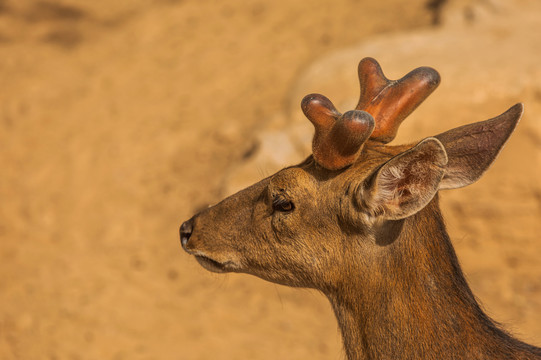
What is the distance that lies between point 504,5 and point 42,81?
8.14 meters

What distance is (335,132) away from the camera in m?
3.21

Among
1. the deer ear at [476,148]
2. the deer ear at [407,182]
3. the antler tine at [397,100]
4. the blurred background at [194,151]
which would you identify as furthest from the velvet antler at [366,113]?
the blurred background at [194,151]

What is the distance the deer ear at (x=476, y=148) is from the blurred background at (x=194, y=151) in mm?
4135

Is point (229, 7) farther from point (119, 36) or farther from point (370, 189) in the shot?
point (370, 189)

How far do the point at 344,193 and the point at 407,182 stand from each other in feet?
1.45

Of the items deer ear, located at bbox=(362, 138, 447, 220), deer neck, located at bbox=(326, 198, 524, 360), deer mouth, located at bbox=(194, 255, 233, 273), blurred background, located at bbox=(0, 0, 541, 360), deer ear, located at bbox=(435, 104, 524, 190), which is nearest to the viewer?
deer ear, located at bbox=(362, 138, 447, 220)

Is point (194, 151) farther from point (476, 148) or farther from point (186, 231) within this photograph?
point (476, 148)

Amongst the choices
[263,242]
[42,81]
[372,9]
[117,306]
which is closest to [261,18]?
[372,9]

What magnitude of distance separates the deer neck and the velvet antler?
450mm

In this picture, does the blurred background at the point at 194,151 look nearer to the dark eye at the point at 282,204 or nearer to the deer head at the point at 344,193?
the deer head at the point at 344,193

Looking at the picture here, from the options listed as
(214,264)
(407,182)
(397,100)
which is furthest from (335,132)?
(214,264)

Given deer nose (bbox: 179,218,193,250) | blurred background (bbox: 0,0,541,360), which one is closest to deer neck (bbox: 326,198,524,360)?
deer nose (bbox: 179,218,193,250)

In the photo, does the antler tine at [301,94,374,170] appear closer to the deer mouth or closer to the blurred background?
the deer mouth

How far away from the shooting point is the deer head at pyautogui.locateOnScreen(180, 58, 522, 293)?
2893 millimetres
